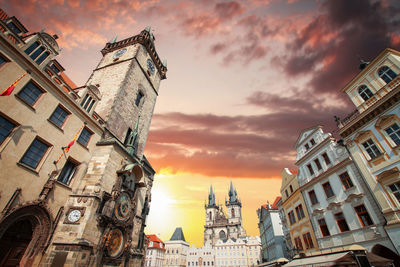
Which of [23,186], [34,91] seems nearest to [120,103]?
[34,91]

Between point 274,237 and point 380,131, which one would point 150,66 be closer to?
point 380,131

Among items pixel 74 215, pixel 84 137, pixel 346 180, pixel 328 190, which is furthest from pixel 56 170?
pixel 328 190

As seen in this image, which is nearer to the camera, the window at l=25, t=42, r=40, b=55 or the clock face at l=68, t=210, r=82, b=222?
the clock face at l=68, t=210, r=82, b=222

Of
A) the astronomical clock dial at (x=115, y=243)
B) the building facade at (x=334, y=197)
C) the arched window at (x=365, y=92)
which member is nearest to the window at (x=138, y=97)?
the astronomical clock dial at (x=115, y=243)

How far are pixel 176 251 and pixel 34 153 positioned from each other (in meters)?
83.2

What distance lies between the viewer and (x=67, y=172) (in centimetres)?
1237

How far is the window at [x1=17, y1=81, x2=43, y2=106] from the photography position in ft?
33.4

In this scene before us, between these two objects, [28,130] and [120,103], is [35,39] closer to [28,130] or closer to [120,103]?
[28,130]

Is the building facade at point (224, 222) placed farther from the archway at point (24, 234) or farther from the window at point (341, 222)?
the archway at point (24, 234)

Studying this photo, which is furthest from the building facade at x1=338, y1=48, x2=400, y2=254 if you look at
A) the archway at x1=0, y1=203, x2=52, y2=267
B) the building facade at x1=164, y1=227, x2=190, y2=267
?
the building facade at x1=164, y1=227, x2=190, y2=267

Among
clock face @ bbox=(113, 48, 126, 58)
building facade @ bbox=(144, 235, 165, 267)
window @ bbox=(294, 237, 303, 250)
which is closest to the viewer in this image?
window @ bbox=(294, 237, 303, 250)

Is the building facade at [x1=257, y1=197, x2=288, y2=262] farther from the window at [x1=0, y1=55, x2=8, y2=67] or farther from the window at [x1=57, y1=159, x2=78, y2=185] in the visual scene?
the window at [x1=0, y1=55, x2=8, y2=67]

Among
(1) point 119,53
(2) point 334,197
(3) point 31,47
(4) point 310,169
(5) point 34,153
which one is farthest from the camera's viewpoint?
(1) point 119,53

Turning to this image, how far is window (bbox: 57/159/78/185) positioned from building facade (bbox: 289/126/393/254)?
20978mm
